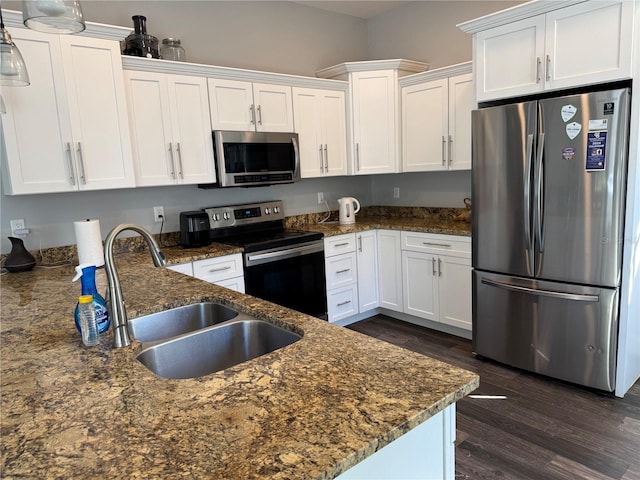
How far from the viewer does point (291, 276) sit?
3330 mm

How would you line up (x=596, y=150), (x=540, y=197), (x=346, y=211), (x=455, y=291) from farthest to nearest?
(x=346, y=211) < (x=455, y=291) < (x=540, y=197) < (x=596, y=150)

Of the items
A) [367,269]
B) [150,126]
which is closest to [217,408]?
[150,126]

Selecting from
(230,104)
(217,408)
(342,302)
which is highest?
(230,104)

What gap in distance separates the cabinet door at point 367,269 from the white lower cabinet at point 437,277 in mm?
304

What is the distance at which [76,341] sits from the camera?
1338mm

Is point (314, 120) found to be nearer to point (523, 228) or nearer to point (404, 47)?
point (404, 47)

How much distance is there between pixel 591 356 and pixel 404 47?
10.6 feet

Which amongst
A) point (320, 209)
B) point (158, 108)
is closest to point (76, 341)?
point (158, 108)

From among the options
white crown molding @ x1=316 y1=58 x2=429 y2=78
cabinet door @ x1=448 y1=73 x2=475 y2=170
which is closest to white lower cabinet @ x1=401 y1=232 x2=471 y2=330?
cabinet door @ x1=448 y1=73 x2=475 y2=170

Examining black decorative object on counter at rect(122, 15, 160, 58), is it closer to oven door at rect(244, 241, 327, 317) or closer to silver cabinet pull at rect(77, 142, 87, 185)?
silver cabinet pull at rect(77, 142, 87, 185)

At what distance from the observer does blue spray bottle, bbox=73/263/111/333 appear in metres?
1.25

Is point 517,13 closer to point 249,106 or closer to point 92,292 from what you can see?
point 249,106

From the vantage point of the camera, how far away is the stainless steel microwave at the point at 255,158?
318cm

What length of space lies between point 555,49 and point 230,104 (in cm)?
219
